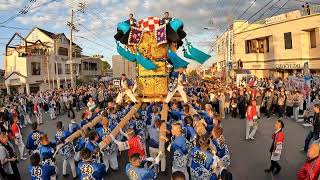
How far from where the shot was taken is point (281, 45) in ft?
119

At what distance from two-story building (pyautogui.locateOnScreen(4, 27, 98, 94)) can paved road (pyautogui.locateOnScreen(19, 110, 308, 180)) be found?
28547 millimetres

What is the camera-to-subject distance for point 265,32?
38469 mm

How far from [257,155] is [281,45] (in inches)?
1104

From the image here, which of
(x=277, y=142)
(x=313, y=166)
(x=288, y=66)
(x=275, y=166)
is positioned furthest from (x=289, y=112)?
(x=288, y=66)

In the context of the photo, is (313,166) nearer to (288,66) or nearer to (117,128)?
(117,128)

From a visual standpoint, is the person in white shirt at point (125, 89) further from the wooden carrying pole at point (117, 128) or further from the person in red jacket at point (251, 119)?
the person in red jacket at point (251, 119)

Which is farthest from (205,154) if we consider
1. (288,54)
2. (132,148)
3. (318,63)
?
(288,54)

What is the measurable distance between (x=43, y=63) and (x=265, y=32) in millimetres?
30269

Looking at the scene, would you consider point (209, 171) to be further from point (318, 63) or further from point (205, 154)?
point (318, 63)

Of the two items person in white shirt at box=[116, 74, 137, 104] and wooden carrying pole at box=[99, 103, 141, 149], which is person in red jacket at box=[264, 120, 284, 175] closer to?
wooden carrying pole at box=[99, 103, 141, 149]

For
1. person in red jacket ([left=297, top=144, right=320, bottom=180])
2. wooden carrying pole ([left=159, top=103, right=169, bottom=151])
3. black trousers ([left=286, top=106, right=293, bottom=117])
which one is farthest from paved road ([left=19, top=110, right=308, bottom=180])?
person in red jacket ([left=297, top=144, right=320, bottom=180])

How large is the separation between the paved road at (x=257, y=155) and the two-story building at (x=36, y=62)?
28.5 meters

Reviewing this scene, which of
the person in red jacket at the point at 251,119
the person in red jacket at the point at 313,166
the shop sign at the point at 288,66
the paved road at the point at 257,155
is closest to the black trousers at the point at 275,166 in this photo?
the paved road at the point at 257,155

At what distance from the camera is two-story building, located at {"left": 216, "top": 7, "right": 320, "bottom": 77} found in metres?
32.3
